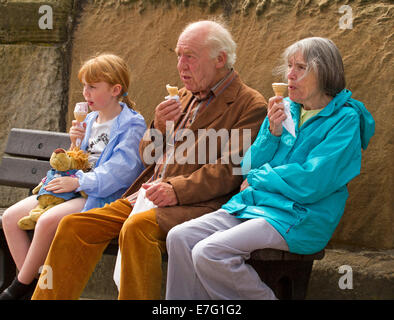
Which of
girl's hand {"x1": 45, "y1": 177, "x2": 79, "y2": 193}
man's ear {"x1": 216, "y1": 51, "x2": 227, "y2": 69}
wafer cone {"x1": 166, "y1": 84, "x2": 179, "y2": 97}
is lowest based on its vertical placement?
girl's hand {"x1": 45, "y1": 177, "x2": 79, "y2": 193}

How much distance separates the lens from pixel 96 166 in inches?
155

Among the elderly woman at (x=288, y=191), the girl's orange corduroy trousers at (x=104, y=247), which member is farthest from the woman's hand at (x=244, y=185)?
the girl's orange corduroy trousers at (x=104, y=247)

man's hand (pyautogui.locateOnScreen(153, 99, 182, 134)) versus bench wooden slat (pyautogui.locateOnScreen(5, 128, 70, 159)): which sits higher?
man's hand (pyautogui.locateOnScreen(153, 99, 182, 134))

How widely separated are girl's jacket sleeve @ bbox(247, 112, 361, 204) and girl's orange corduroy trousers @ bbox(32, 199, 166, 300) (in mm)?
654

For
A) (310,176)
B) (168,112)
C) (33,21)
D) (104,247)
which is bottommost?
(104,247)

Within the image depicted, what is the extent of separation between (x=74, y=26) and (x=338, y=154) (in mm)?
2633

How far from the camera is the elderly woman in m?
2.97

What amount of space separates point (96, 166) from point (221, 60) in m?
0.99

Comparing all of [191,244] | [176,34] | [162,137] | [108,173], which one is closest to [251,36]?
[176,34]

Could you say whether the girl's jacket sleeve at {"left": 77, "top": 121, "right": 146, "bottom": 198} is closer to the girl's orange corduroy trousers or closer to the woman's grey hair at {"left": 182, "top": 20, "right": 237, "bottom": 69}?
the girl's orange corduroy trousers

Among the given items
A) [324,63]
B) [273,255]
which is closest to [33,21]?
[324,63]

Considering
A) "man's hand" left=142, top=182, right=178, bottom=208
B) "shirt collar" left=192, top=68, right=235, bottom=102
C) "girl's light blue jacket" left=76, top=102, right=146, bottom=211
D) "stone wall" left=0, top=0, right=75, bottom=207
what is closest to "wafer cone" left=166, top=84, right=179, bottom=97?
"shirt collar" left=192, top=68, right=235, bottom=102

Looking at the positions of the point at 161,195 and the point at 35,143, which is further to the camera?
the point at 35,143

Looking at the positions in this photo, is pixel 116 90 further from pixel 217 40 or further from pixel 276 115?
pixel 276 115
